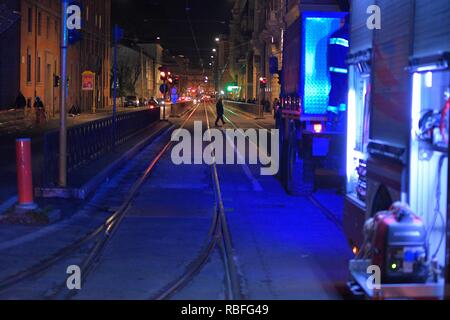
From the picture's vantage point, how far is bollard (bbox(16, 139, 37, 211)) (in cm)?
1129

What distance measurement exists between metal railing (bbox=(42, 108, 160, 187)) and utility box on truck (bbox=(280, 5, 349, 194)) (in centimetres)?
477

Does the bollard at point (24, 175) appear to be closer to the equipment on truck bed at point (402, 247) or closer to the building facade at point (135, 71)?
the equipment on truck bed at point (402, 247)

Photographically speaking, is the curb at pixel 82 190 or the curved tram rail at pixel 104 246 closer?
the curved tram rail at pixel 104 246

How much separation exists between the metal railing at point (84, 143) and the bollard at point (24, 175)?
255 centimetres

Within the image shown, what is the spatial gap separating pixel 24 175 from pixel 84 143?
305 inches

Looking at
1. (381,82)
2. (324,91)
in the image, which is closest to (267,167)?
(324,91)

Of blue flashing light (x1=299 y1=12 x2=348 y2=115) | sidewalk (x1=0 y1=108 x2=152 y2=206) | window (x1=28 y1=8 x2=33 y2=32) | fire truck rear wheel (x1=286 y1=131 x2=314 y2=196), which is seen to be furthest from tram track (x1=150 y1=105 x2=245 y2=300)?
window (x1=28 y1=8 x2=33 y2=32)

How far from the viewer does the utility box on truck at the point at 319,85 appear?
1338 centimetres

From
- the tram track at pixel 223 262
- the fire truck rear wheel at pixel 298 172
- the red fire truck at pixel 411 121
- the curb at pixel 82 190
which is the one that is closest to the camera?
the red fire truck at pixel 411 121

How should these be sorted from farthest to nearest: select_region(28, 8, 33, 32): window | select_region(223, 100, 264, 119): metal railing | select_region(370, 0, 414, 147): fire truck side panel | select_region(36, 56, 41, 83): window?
select_region(223, 100, 264, 119): metal railing < select_region(36, 56, 41, 83): window < select_region(28, 8, 33, 32): window < select_region(370, 0, 414, 147): fire truck side panel

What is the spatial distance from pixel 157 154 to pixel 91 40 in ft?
170

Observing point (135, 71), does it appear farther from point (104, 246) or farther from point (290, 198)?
point (104, 246)

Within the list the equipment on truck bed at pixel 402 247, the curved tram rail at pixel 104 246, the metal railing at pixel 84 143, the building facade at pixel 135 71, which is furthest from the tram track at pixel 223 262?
the building facade at pixel 135 71

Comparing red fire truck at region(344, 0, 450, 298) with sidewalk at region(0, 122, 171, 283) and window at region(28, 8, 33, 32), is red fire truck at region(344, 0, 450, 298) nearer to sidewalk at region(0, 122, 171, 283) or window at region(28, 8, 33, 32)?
sidewalk at region(0, 122, 171, 283)
